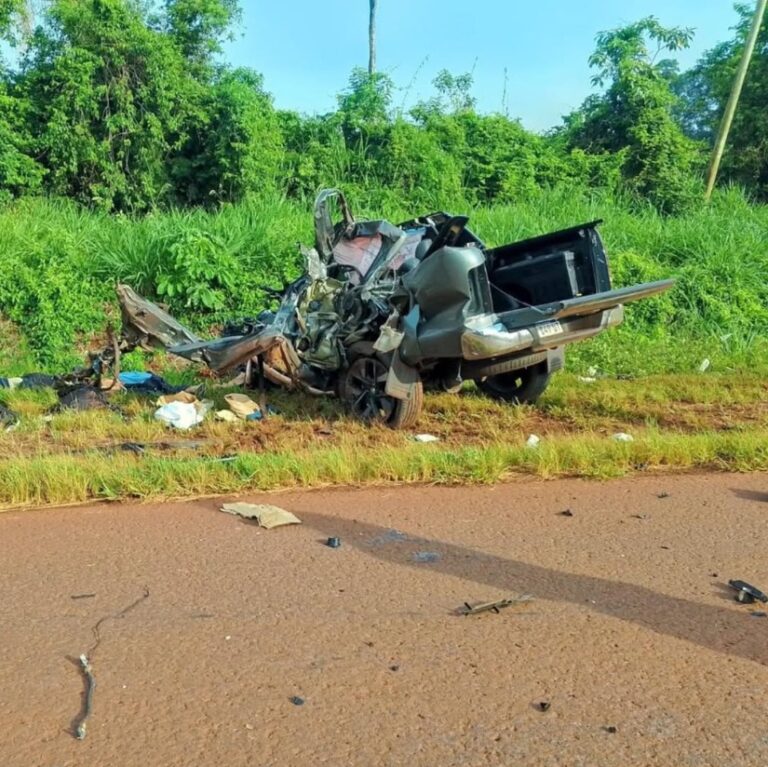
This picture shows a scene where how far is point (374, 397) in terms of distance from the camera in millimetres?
7938

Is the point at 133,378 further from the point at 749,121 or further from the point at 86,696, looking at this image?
the point at 749,121

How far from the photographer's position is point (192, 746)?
113 inches

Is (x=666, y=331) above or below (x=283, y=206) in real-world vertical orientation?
below

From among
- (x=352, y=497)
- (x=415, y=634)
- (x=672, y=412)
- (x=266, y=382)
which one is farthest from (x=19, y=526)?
(x=672, y=412)

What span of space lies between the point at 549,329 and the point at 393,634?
3.90 metres

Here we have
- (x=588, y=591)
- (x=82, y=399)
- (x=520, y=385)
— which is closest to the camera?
(x=588, y=591)

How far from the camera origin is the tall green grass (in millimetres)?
12031

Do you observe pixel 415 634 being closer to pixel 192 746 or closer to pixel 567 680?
pixel 567 680

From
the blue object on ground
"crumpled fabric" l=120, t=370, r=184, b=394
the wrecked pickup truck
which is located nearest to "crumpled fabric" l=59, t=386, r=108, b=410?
"crumpled fabric" l=120, t=370, r=184, b=394

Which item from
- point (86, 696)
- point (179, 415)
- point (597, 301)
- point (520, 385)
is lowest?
point (86, 696)

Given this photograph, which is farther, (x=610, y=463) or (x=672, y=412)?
(x=672, y=412)

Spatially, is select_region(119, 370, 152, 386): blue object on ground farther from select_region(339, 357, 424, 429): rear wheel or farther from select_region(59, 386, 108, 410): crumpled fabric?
select_region(339, 357, 424, 429): rear wheel

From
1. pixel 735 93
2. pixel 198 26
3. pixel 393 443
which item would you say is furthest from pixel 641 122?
pixel 393 443

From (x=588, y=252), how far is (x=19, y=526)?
16.2ft
